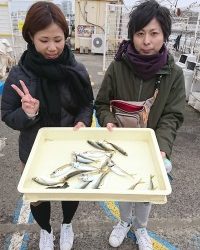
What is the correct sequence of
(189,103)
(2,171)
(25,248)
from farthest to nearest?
(189,103), (2,171), (25,248)

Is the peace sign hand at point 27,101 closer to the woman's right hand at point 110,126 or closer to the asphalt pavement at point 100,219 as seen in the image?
the woman's right hand at point 110,126

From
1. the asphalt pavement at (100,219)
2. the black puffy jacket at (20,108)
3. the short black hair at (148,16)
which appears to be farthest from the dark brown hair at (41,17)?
the asphalt pavement at (100,219)

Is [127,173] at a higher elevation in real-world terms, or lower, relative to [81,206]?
higher

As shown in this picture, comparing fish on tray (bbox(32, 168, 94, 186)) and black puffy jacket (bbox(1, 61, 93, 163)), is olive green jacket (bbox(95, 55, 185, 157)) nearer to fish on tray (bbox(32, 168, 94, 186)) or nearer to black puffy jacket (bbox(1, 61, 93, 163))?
black puffy jacket (bbox(1, 61, 93, 163))

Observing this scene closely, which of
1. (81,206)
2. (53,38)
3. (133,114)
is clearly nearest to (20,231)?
(81,206)

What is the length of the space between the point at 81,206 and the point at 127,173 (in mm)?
1817

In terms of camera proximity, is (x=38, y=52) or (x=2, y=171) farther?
(x=2, y=171)

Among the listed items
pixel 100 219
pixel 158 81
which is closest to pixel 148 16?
pixel 158 81

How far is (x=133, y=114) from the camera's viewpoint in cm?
266

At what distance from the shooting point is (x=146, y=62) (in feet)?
7.87

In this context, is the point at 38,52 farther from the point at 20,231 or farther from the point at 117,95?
the point at 20,231

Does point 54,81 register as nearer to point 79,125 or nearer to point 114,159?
point 79,125

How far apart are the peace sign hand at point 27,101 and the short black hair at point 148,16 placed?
1003mm

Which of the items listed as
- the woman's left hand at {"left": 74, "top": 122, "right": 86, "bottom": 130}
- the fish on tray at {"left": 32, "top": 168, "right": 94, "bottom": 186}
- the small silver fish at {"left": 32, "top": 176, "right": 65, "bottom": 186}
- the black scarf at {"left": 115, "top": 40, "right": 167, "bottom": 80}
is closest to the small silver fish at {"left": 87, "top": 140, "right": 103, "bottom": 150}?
the woman's left hand at {"left": 74, "top": 122, "right": 86, "bottom": 130}
